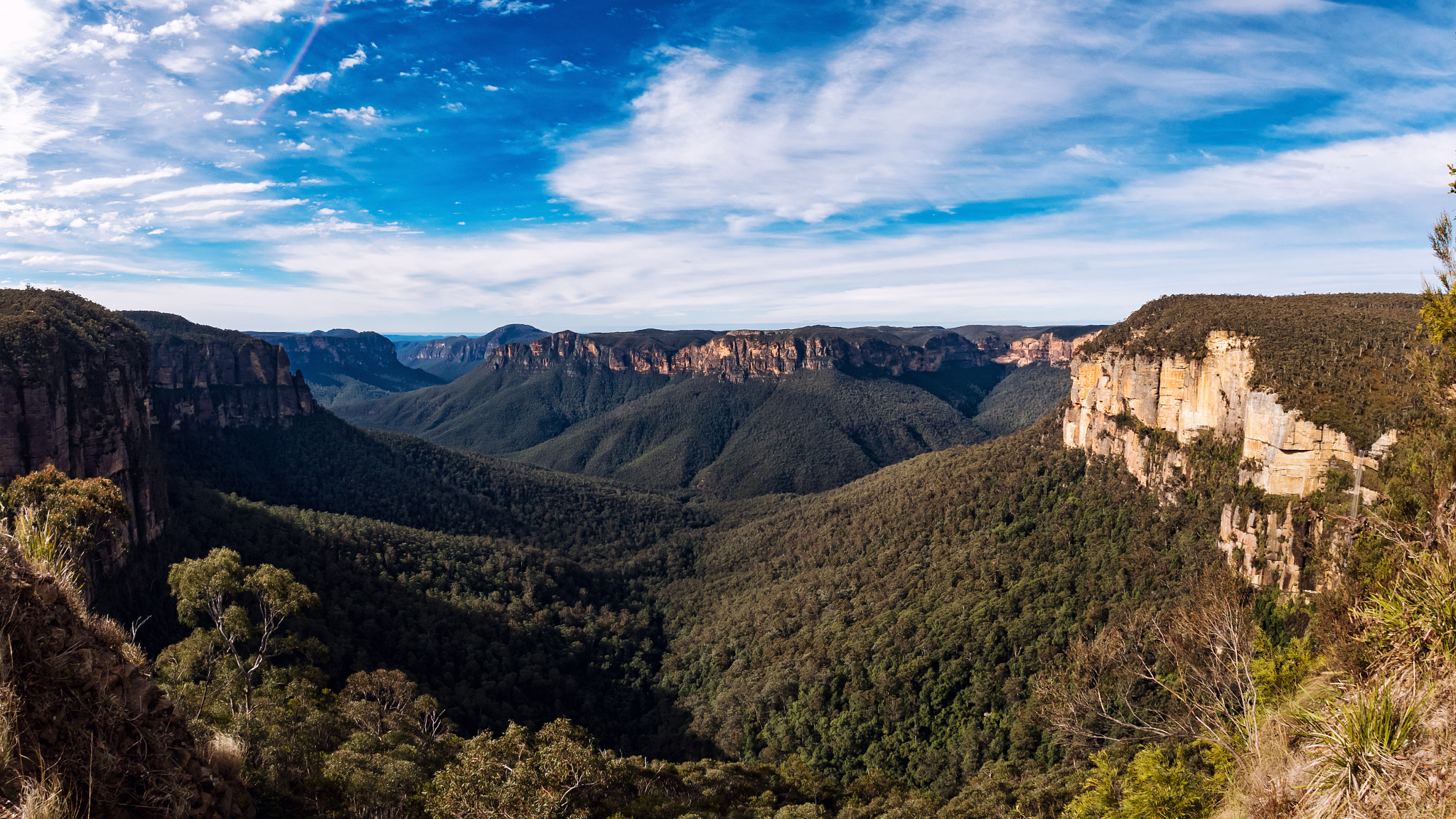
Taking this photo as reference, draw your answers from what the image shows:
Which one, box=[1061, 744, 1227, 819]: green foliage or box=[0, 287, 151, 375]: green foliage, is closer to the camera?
box=[1061, 744, 1227, 819]: green foliage

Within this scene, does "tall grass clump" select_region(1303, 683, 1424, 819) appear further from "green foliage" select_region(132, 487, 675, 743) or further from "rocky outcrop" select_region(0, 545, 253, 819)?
"green foliage" select_region(132, 487, 675, 743)

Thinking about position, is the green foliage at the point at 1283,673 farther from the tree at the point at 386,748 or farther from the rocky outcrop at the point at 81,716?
the rocky outcrop at the point at 81,716

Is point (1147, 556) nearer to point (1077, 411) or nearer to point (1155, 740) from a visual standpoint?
point (1155, 740)

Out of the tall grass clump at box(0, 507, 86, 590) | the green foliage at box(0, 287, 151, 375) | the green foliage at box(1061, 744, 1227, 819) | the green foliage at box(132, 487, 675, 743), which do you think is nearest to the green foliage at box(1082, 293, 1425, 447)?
the green foliage at box(1061, 744, 1227, 819)

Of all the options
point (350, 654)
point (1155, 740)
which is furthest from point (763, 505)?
point (1155, 740)

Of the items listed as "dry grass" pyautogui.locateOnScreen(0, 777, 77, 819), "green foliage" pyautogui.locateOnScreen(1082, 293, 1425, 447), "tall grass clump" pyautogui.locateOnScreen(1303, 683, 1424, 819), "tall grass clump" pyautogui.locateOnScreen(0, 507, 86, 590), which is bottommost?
"tall grass clump" pyautogui.locateOnScreen(1303, 683, 1424, 819)

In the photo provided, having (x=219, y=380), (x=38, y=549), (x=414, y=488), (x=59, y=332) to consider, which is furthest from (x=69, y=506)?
(x=219, y=380)

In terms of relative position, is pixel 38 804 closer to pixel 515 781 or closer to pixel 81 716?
pixel 81 716
